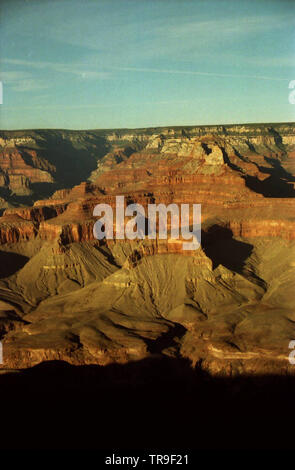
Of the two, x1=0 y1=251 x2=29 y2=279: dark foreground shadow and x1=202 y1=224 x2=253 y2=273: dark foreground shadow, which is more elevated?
x1=202 y1=224 x2=253 y2=273: dark foreground shadow

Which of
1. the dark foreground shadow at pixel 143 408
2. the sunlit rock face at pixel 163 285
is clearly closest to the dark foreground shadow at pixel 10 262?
the sunlit rock face at pixel 163 285

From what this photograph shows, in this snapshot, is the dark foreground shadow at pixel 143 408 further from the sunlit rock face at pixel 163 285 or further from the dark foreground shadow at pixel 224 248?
the dark foreground shadow at pixel 224 248

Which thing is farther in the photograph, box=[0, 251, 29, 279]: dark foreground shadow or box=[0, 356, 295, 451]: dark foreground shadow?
box=[0, 251, 29, 279]: dark foreground shadow

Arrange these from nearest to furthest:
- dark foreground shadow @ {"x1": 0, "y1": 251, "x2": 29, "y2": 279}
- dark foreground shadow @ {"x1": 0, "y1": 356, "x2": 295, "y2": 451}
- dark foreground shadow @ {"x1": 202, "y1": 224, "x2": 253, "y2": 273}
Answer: dark foreground shadow @ {"x1": 0, "y1": 356, "x2": 295, "y2": 451}
dark foreground shadow @ {"x1": 202, "y1": 224, "x2": 253, "y2": 273}
dark foreground shadow @ {"x1": 0, "y1": 251, "x2": 29, "y2": 279}

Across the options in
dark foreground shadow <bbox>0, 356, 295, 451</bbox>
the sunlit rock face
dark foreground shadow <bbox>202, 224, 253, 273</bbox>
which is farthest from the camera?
dark foreground shadow <bbox>202, 224, 253, 273</bbox>

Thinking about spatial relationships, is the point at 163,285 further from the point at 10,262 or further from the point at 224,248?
the point at 10,262

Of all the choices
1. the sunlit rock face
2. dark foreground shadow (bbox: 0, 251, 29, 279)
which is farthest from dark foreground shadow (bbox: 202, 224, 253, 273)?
dark foreground shadow (bbox: 0, 251, 29, 279)

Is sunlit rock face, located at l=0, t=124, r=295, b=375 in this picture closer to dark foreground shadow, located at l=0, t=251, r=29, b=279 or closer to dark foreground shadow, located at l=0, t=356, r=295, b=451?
dark foreground shadow, located at l=0, t=251, r=29, b=279

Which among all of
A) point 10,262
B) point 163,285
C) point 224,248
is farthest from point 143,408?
point 10,262
